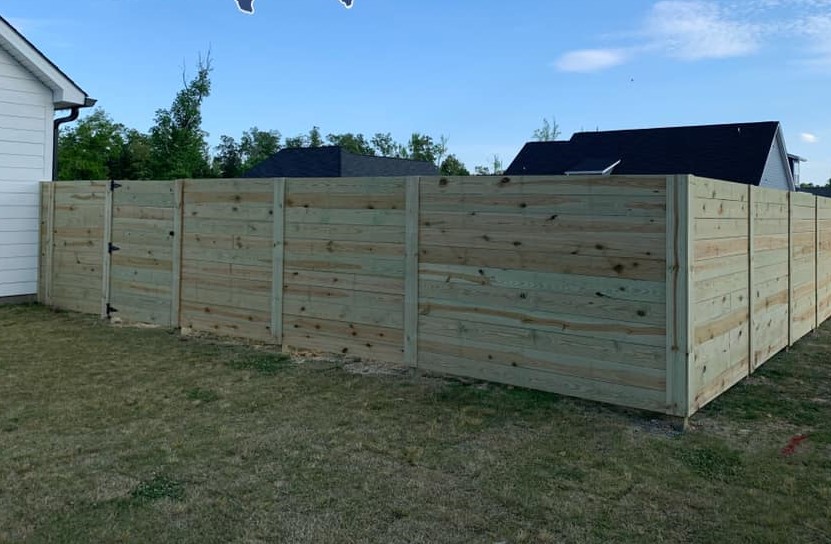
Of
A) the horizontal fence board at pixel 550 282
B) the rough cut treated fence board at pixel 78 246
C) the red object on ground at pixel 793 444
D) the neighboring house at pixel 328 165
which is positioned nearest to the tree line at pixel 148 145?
the neighboring house at pixel 328 165

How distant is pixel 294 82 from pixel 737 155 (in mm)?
22465

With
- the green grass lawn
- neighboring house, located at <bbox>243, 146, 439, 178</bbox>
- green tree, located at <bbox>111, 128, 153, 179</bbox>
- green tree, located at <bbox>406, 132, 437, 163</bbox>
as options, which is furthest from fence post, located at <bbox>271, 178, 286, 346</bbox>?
green tree, located at <bbox>406, 132, 437, 163</bbox>

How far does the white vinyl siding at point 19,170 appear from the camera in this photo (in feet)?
30.3

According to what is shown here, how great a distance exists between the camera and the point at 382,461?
11.7 ft

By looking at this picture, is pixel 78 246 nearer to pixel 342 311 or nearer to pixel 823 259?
pixel 342 311

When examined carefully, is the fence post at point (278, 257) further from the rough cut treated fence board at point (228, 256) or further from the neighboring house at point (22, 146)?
the neighboring house at point (22, 146)

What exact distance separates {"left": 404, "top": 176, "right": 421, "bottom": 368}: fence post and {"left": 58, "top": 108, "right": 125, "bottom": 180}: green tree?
959 inches

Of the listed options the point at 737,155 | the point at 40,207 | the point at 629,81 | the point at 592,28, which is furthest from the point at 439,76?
the point at 40,207

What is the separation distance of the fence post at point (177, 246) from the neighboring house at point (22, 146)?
3625 mm

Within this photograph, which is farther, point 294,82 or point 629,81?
point 294,82

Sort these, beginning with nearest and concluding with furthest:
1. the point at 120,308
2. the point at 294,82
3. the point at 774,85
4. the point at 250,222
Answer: the point at 250,222 → the point at 120,308 → the point at 774,85 → the point at 294,82

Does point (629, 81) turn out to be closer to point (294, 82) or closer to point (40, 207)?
point (294, 82)

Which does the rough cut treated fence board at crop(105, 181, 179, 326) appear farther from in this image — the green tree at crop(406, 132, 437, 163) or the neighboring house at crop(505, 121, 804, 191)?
the green tree at crop(406, 132, 437, 163)

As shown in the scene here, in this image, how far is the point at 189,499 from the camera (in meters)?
3.03
